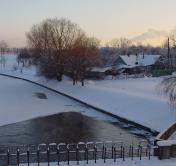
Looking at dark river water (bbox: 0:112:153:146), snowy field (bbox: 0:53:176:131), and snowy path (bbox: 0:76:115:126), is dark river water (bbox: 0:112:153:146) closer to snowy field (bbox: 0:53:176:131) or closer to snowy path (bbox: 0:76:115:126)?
snowy path (bbox: 0:76:115:126)

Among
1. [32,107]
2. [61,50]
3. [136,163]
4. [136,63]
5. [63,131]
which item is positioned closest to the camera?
[136,163]

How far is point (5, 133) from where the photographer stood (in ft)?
→ 92.0

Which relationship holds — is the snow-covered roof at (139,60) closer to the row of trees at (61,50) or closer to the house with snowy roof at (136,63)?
the house with snowy roof at (136,63)

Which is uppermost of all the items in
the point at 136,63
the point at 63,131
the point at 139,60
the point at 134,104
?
the point at 139,60

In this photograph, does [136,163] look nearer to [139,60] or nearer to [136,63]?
[136,63]

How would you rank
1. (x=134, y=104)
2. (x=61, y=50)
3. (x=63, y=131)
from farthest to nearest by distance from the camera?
(x=61, y=50), (x=134, y=104), (x=63, y=131)

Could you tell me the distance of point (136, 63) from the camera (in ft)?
310

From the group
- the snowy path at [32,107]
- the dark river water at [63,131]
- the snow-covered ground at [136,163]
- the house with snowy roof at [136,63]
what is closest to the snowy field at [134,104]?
the snowy path at [32,107]

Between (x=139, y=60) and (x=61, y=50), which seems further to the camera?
(x=139, y=60)

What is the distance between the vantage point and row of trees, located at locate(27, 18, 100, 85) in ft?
200

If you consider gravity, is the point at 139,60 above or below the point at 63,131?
above

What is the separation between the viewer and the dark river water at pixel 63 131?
85.6 feet

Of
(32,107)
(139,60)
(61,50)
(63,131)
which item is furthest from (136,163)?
(139,60)

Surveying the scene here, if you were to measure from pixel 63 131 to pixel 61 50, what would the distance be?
125ft
